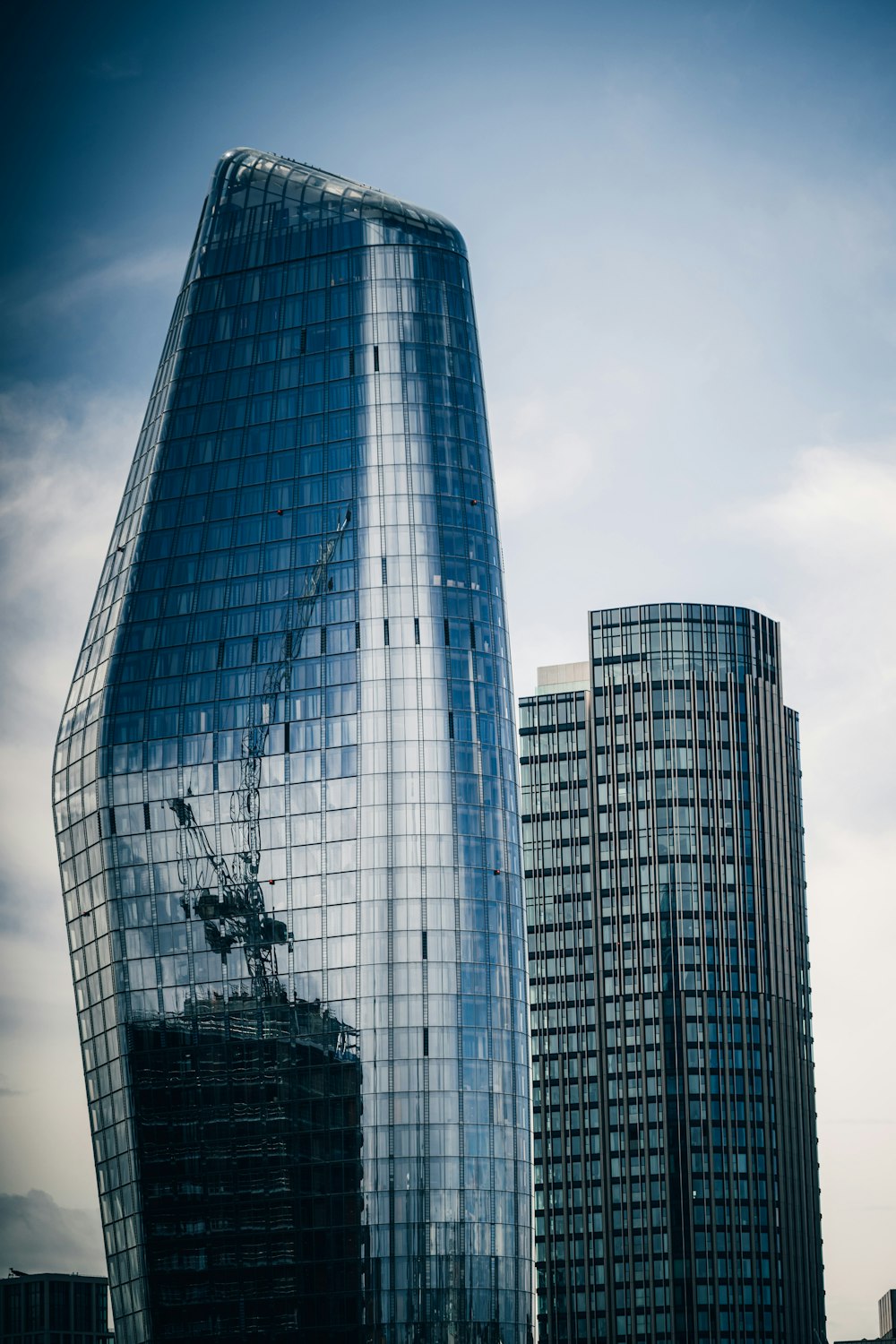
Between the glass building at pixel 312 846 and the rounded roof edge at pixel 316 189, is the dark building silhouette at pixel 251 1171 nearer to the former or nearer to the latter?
the glass building at pixel 312 846

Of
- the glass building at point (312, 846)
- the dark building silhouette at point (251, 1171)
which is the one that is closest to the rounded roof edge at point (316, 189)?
the glass building at point (312, 846)

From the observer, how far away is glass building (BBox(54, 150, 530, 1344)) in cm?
15850

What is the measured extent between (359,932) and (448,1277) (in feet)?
96.6

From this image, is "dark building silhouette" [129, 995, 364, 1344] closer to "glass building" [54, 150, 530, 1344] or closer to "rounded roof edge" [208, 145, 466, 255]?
"glass building" [54, 150, 530, 1344]

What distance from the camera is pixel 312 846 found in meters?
167

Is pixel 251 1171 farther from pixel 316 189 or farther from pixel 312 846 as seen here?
pixel 316 189

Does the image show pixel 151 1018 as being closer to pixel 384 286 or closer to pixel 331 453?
pixel 331 453

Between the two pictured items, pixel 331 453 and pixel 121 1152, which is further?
pixel 331 453

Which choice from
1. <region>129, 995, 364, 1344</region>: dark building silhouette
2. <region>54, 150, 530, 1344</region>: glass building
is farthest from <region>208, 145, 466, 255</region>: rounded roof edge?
<region>129, 995, 364, 1344</region>: dark building silhouette

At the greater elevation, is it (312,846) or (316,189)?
(316,189)

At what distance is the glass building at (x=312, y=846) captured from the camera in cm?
15850

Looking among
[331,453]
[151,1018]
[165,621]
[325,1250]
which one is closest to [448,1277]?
[325,1250]

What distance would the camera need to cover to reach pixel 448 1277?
15738 centimetres

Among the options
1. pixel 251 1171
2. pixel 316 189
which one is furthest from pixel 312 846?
pixel 316 189
